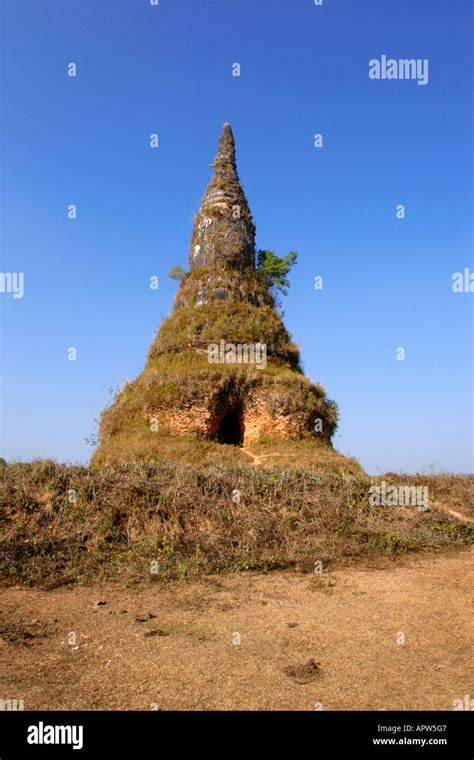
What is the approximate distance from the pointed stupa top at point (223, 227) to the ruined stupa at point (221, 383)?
58mm

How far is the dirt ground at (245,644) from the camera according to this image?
183 inches

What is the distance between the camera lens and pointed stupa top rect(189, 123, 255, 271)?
76.4 feet

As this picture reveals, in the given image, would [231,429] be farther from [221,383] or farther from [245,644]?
[245,644]

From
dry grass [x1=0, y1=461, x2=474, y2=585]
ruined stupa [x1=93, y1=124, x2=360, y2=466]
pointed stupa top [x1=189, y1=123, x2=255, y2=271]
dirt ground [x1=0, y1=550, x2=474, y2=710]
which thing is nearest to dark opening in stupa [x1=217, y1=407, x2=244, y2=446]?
ruined stupa [x1=93, y1=124, x2=360, y2=466]

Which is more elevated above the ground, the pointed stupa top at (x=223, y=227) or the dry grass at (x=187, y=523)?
the pointed stupa top at (x=223, y=227)

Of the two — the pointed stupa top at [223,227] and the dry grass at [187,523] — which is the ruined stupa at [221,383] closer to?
the pointed stupa top at [223,227]

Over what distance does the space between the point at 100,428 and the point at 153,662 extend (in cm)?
1479

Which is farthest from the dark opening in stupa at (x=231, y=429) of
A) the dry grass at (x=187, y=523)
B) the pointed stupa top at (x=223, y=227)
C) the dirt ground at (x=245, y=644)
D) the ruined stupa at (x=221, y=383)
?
the dirt ground at (x=245, y=644)

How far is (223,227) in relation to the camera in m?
23.6

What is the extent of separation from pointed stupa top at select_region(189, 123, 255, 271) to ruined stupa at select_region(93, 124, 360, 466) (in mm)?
58

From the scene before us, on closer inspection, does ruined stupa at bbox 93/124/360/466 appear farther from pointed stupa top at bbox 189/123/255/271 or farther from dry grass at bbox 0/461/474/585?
dry grass at bbox 0/461/474/585

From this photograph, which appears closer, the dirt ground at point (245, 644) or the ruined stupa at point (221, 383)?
the dirt ground at point (245, 644)

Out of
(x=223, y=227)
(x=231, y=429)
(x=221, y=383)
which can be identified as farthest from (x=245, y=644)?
(x=223, y=227)
